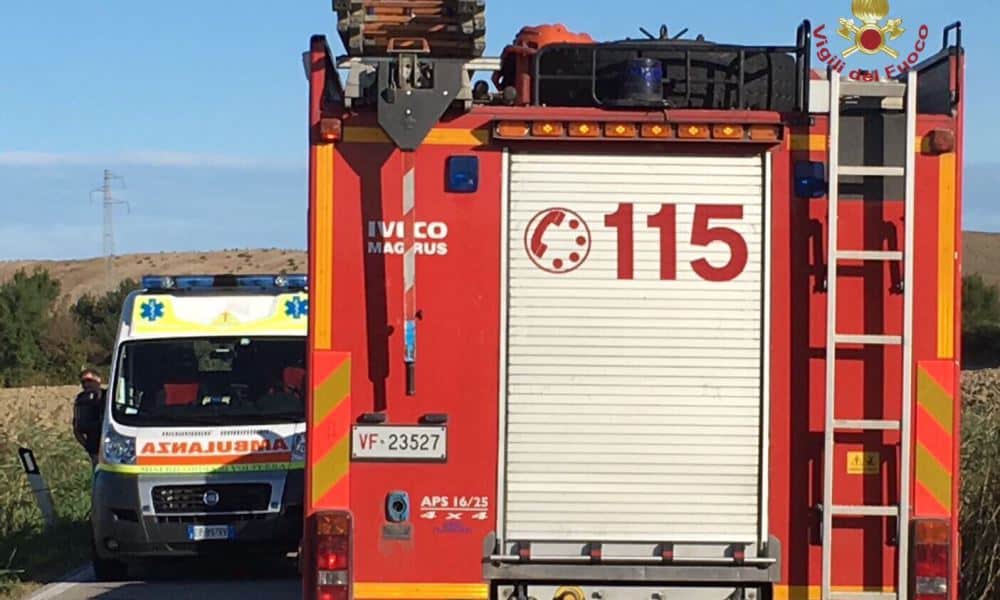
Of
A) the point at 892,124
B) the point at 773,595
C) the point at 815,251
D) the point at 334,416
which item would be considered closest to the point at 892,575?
the point at 773,595

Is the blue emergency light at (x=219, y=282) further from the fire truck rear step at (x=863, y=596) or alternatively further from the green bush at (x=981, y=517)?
the fire truck rear step at (x=863, y=596)

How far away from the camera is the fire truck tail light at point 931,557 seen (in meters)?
6.78

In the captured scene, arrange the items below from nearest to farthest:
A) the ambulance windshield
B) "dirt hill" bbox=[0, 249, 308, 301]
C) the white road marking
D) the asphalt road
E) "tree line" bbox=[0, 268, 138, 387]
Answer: the asphalt road, the white road marking, the ambulance windshield, "tree line" bbox=[0, 268, 138, 387], "dirt hill" bbox=[0, 249, 308, 301]

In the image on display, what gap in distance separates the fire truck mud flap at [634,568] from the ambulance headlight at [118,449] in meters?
7.34

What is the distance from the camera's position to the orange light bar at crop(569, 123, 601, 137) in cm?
684

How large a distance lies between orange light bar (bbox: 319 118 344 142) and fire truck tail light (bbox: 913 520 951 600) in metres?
2.87

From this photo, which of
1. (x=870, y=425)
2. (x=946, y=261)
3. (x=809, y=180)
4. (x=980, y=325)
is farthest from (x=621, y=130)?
(x=980, y=325)

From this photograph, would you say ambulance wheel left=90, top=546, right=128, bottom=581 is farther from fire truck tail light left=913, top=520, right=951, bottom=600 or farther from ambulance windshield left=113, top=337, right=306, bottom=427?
fire truck tail light left=913, top=520, right=951, bottom=600

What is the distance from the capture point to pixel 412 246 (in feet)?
22.5

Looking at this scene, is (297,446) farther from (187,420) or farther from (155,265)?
(155,265)

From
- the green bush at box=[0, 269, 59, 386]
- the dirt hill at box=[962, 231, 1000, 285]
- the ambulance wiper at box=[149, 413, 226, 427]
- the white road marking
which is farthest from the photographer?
the dirt hill at box=[962, 231, 1000, 285]

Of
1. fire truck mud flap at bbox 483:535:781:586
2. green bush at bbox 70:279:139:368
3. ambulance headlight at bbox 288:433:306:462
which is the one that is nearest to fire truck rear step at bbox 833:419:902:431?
fire truck mud flap at bbox 483:535:781:586

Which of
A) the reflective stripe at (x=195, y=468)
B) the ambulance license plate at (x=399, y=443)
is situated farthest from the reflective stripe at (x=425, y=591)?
the reflective stripe at (x=195, y=468)

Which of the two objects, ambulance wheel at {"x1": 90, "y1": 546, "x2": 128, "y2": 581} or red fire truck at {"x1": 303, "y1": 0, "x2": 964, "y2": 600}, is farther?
ambulance wheel at {"x1": 90, "y1": 546, "x2": 128, "y2": 581}
